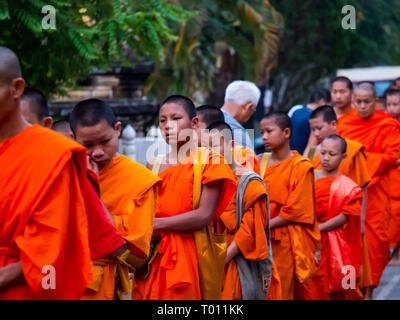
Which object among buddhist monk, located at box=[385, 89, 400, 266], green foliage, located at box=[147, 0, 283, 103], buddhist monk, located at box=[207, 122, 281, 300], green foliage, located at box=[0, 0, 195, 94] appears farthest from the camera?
green foliage, located at box=[147, 0, 283, 103]

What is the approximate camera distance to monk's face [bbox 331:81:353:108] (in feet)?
29.4

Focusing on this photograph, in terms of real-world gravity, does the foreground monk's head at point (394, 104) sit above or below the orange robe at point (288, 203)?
above

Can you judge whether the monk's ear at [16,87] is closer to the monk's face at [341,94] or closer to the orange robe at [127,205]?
the orange robe at [127,205]

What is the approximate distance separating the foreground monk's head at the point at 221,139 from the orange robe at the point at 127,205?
1166 mm

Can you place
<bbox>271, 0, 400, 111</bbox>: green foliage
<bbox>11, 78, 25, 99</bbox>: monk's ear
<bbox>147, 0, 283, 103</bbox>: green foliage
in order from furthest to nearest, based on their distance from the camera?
<bbox>271, 0, 400, 111</bbox>: green foliage, <bbox>147, 0, 283, 103</bbox>: green foliage, <bbox>11, 78, 25, 99</bbox>: monk's ear

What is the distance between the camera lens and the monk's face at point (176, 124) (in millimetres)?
5016

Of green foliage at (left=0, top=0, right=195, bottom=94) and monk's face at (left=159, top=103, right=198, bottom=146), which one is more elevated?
green foliage at (left=0, top=0, right=195, bottom=94)

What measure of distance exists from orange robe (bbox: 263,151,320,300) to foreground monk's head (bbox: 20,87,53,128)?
236 centimetres

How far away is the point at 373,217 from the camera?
916cm

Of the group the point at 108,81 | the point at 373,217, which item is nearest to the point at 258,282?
the point at 373,217

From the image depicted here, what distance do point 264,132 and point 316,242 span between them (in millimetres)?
1021

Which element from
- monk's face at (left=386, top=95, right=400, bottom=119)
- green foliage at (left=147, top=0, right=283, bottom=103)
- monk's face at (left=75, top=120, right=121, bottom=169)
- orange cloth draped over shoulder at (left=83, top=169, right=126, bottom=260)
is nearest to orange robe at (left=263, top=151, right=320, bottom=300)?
monk's face at (left=75, top=120, right=121, bottom=169)

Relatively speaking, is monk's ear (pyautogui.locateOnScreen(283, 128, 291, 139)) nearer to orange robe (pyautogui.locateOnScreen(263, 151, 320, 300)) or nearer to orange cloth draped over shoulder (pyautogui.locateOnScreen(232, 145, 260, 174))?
orange robe (pyautogui.locateOnScreen(263, 151, 320, 300))

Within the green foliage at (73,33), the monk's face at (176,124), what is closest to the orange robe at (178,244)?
the monk's face at (176,124)
